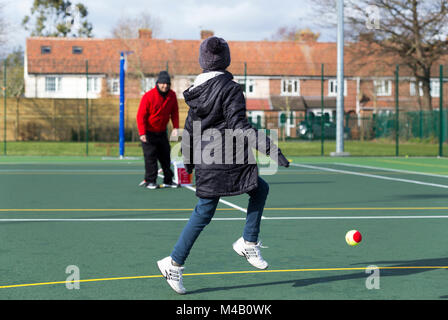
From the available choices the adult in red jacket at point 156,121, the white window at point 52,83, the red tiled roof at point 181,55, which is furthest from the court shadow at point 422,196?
the white window at point 52,83

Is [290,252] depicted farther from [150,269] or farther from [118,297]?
[118,297]

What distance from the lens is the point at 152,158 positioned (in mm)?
13938

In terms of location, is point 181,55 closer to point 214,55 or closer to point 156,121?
point 156,121

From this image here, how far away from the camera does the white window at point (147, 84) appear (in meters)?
44.6

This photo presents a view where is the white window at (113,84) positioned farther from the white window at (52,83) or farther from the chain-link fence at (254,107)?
the white window at (52,83)

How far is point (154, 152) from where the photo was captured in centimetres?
1395

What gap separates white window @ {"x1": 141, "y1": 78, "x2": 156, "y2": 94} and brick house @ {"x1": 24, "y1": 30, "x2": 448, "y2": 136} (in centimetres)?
685

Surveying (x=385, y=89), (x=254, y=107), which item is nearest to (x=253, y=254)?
(x=254, y=107)

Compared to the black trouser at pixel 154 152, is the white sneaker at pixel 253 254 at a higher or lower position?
lower

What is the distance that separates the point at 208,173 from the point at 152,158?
27.6 feet

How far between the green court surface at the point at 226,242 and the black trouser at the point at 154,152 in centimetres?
45

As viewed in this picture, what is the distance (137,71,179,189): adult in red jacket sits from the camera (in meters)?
13.6
